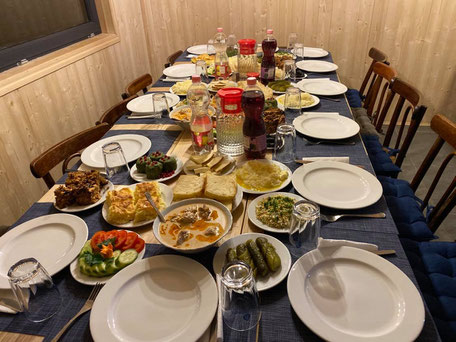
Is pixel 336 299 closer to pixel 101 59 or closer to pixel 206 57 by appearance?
pixel 206 57

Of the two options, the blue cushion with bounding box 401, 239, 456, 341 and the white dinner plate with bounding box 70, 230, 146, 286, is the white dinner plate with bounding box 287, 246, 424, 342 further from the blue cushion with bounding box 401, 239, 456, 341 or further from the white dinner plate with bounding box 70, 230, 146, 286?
the white dinner plate with bounding box 70, 230, 146, 286

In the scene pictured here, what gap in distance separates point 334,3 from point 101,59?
2.39 m

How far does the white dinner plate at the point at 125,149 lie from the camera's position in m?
1.50

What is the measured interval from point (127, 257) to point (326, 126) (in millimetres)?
1172

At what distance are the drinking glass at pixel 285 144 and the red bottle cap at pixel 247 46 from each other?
1084mm

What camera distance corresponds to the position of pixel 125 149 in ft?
5.27

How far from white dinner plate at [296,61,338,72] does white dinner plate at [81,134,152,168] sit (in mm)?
1459

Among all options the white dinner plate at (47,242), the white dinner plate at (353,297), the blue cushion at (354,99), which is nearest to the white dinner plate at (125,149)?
the white dinner plate at (47,242)

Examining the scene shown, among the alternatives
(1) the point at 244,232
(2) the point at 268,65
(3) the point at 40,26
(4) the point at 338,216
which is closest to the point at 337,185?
(4) the point at 338,216

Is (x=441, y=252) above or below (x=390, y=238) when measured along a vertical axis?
below

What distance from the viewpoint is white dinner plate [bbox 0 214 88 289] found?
100 centimetres

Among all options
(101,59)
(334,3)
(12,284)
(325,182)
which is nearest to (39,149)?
(101,59)

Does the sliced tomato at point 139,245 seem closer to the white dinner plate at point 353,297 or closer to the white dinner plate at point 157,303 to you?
the white dinner plate at point 157,303

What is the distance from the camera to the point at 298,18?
3.59 m
